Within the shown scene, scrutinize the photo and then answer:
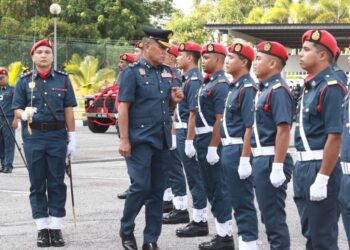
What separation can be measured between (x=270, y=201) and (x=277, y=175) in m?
0.28

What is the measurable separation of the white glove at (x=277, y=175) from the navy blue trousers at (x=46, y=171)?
2.64 metres

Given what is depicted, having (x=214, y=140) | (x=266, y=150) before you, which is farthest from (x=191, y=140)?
(x=266, y=150)

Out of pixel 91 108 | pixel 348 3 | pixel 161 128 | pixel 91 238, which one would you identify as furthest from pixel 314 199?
pixel 348 3

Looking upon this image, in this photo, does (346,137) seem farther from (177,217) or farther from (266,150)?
(177,217)

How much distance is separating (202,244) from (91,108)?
56.1 ft

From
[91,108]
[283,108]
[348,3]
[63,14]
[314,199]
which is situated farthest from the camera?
[348,3]

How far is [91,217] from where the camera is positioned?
9148mm

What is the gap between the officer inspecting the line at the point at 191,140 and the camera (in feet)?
26.3

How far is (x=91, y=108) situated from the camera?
24.2m

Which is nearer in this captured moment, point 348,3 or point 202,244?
point 202,244

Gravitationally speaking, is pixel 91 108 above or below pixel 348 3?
below

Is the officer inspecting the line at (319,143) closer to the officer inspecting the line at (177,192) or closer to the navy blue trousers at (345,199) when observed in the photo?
the navy blue trousers at (345,199)

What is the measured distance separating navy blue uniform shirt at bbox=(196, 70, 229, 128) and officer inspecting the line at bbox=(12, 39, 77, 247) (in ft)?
4.46

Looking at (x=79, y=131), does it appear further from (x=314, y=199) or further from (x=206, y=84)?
(x=314, y=199)
